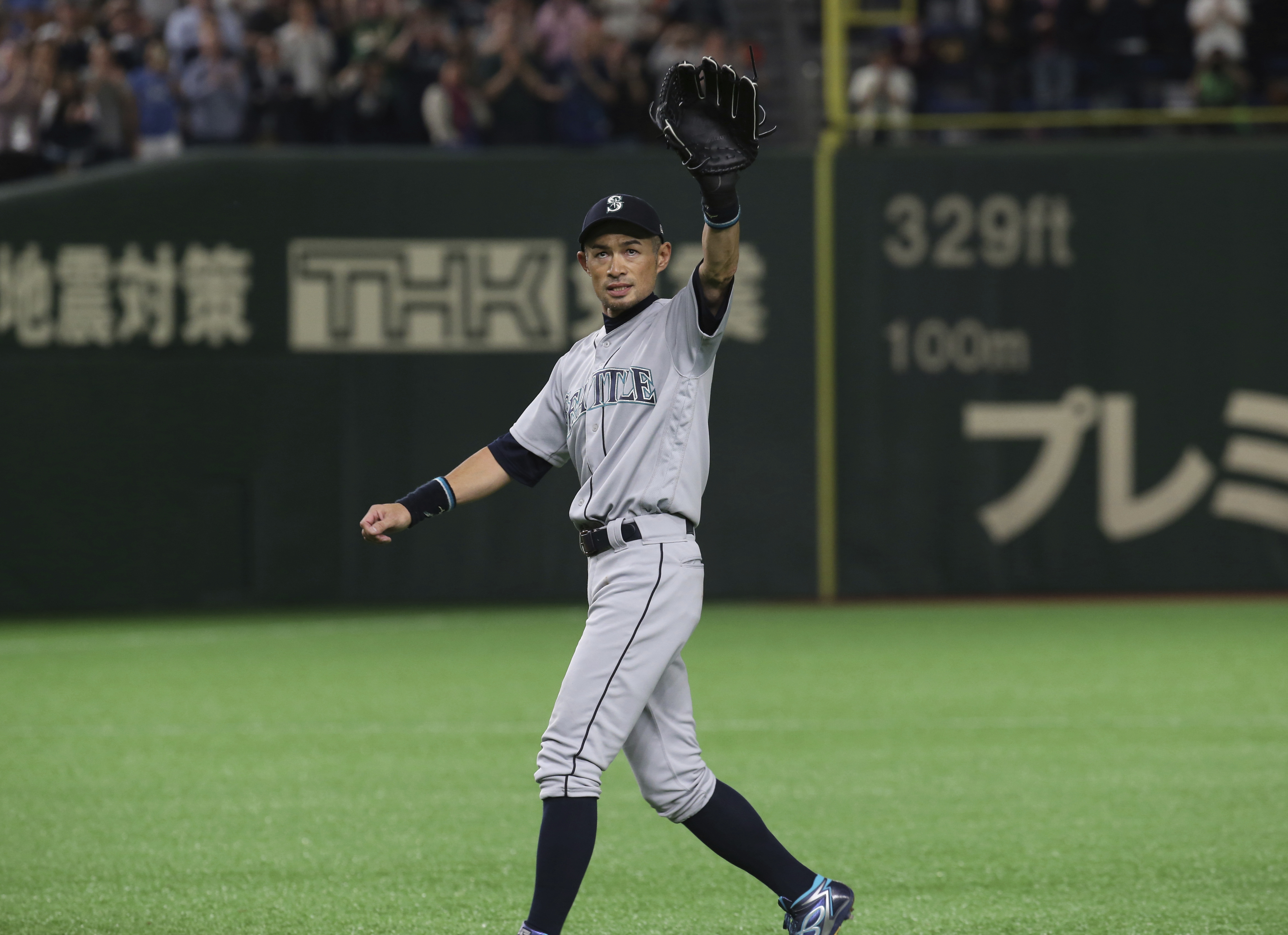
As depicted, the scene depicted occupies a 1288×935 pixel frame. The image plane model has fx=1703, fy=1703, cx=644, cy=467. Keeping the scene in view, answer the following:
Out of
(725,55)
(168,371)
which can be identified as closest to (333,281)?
(168,371)

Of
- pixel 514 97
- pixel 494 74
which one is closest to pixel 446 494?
pixel 514 97

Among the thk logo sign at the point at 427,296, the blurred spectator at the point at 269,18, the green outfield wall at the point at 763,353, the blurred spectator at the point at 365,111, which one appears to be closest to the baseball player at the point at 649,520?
the green outfield wall at the point at 763,353

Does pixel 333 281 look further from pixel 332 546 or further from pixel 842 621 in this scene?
pixel 842 621

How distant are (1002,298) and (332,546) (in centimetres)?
568

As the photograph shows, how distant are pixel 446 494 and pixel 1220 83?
458 inches

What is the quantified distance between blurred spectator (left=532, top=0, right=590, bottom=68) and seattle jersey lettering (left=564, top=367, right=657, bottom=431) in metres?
11.3

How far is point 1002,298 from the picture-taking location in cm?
1362

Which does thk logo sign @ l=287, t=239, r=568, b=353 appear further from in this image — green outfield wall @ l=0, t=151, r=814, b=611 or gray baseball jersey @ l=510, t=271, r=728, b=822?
gray baseball jersey @ l=510, t=271, r=728, b=822

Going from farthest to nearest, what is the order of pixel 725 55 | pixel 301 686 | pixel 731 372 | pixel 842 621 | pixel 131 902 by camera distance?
pixel 725 55 → pixel 731 372 → pixel 842 621 → pixel 301 686 → pixel 131 902

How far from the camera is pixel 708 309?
4422 millimetres

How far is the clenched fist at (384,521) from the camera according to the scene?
4.53m

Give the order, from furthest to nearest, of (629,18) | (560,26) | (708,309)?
(629,18) → (560,26) → (708,309)

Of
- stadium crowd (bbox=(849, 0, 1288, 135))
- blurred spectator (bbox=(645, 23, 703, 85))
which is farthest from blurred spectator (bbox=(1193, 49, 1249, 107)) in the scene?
blurred spectator (bbox=(645, 23, 703, 85))

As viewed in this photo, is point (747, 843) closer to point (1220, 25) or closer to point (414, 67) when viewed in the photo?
point (414, 67)
